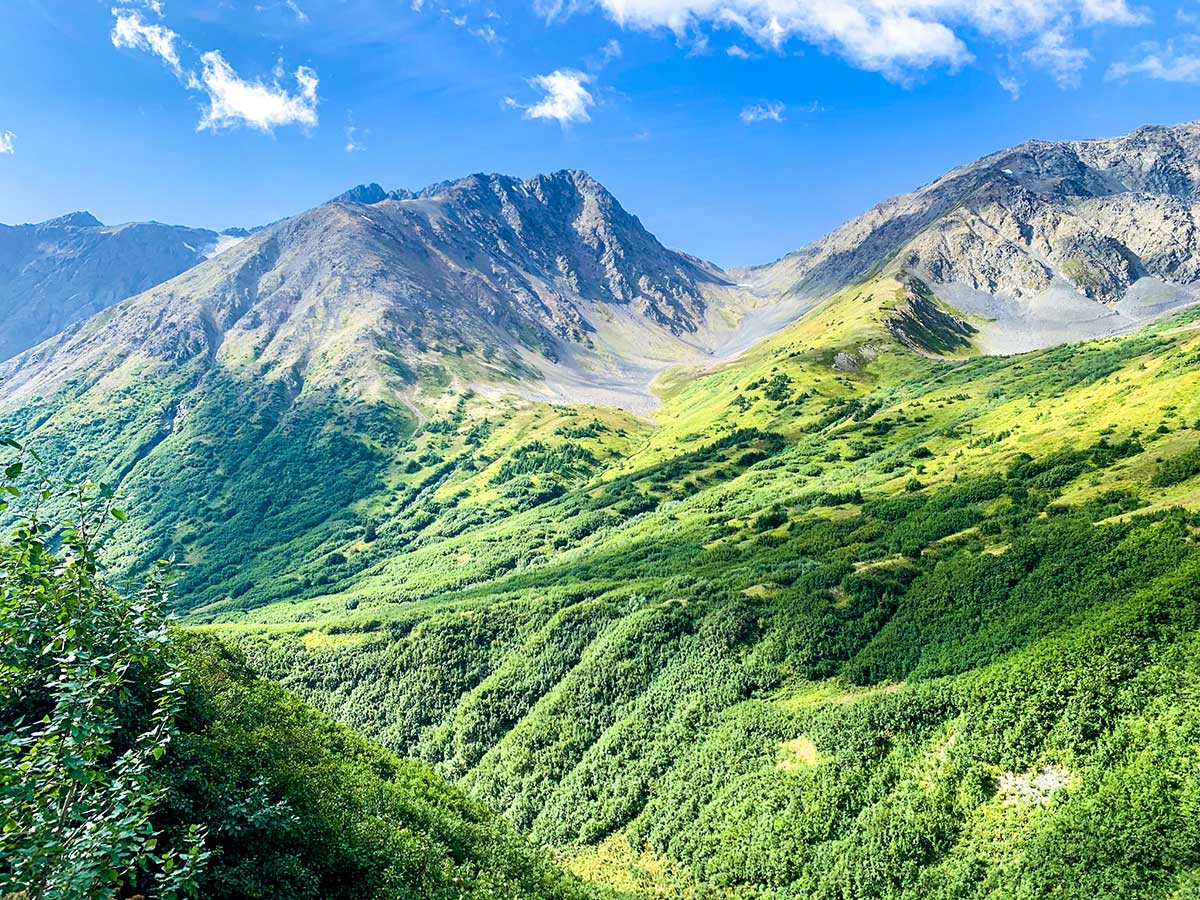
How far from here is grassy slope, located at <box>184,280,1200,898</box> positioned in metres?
51.5

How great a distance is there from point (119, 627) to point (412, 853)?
116ft

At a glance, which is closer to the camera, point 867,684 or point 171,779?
point 171,779

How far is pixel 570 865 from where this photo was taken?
71.8 meters

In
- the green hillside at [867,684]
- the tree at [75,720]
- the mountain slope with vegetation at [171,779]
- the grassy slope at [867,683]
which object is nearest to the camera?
the tree at [75,720]

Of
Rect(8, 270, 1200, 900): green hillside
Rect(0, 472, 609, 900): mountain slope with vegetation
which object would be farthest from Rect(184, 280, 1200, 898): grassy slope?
Rect(0, 472, 609, 900): mountain slope with vegetation

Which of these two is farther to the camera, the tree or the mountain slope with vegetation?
the mountain slope with vegetation

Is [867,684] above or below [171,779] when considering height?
below

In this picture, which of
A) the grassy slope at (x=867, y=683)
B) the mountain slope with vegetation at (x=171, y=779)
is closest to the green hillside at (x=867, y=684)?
the grassy slope at (x=867, y=683)

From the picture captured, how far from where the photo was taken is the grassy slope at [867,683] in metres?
51.5

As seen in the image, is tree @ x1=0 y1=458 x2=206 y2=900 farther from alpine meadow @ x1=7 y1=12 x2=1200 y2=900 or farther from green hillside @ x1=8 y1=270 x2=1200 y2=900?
green hillside @ x1=8 y1=270 x2=1200 y2=900

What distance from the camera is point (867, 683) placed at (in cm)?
7688

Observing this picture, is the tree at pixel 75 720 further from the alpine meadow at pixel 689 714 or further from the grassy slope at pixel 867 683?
the grassy slope at pixel 867 683

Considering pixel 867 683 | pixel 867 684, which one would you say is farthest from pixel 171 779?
pixel 867 683

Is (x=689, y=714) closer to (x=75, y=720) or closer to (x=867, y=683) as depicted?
(x=867, y=683)
